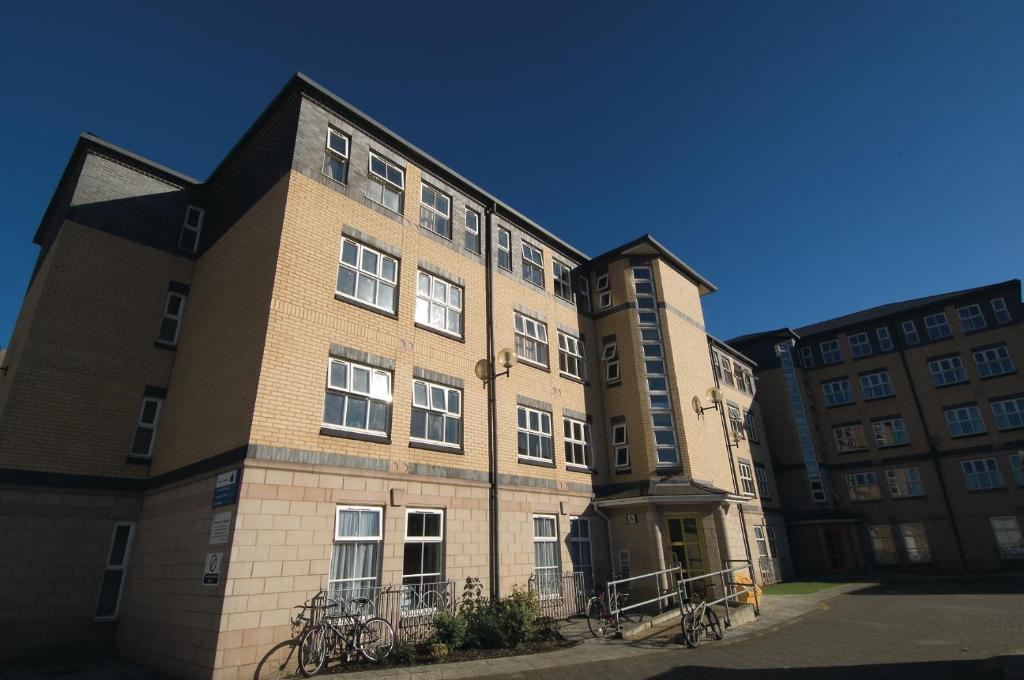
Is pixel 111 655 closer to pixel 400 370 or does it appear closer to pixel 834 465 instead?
pixel 400 370

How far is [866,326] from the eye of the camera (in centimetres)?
3559

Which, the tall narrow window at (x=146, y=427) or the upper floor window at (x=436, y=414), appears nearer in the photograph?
the upper floor window at (x=436, y=414)

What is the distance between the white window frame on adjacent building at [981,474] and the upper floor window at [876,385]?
5569 mm

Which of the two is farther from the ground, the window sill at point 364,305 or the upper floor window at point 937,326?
the upper floor window at point 937,326

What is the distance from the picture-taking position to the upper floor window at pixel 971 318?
31469mm

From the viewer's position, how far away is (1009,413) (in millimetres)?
29438

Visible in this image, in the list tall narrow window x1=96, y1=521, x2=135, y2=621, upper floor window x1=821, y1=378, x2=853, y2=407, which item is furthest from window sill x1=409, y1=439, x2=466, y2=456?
upper floor window x1=821, y1=378, x2=853, y2=407

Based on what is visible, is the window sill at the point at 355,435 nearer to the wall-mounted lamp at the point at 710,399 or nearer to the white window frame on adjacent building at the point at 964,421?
the wall-mounted lamp at the point at 710,399

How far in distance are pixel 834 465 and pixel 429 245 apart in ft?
105

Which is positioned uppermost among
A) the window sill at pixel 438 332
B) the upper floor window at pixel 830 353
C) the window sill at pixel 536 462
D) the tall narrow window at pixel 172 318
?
the upper floor window at pixel 830 353

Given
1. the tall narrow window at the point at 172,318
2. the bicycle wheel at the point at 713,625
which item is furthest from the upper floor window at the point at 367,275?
the bicycle wheel at the point at 713,625

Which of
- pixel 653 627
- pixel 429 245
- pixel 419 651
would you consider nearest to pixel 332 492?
pixel 419 651

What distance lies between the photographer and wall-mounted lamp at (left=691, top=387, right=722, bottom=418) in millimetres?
19844

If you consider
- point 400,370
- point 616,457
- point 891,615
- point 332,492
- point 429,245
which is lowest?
point 891,615
